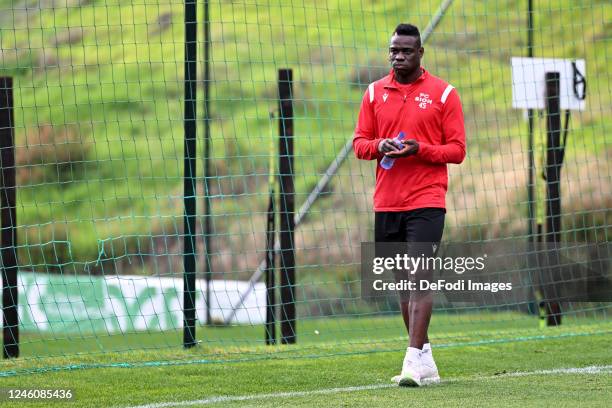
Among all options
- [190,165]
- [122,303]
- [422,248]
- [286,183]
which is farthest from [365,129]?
[122,303]

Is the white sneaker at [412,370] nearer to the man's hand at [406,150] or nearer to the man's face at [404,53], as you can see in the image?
the man's hand at [406,150]

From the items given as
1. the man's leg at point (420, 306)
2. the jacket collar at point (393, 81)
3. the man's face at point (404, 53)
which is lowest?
the man's leg at point (420, 306)

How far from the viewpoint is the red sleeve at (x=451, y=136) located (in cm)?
616

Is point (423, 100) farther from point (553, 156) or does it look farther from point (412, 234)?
point (553, 156)

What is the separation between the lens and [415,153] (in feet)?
20.0

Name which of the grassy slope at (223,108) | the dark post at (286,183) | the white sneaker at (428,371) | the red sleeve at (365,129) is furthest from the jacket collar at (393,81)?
the grassy slope at (223,108)

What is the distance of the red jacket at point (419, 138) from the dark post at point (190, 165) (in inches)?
68.4

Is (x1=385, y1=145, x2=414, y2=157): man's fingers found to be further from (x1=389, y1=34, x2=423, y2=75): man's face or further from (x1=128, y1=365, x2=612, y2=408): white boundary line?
(x1=128, y1=365, x2=612, y2=408): white boundary line

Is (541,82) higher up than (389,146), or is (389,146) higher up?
(541,82)

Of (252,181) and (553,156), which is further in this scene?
(252,181)

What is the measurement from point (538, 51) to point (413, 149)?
43.4ft

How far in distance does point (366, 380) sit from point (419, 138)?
134 cm

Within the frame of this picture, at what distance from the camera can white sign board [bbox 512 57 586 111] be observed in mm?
9547

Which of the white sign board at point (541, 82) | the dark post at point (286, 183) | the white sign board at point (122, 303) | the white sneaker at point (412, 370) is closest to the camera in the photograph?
the white sneaker at point (412, 370)
